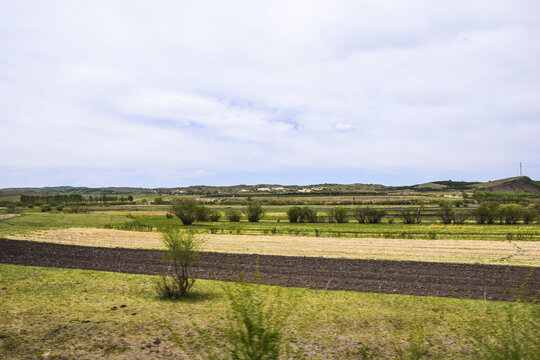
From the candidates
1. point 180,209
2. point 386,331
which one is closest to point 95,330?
point 386,331

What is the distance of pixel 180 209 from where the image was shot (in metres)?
56.7

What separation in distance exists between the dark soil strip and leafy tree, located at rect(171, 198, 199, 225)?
31769mm

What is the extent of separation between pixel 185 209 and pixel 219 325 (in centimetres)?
4898

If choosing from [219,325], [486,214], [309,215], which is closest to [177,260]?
[219,325]

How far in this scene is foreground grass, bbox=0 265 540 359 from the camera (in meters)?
7.68

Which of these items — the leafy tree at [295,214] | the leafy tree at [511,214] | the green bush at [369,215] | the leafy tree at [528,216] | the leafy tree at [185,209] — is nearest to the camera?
the leafy tree at [185,209]

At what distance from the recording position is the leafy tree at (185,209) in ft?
186

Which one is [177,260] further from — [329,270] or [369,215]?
[369,215]

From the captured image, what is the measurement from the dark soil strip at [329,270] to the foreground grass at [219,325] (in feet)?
7.13

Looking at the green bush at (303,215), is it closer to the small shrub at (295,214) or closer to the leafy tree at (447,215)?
the small shrub at (295,214)

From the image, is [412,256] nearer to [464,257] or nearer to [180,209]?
[464,257]

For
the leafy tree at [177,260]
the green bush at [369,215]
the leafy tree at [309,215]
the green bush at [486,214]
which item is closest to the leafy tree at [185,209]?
the leafy tree at [309,215]

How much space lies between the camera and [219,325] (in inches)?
364

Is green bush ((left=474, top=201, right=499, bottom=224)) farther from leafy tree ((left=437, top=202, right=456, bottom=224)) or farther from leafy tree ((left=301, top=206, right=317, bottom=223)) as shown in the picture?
leafy tree ((left=301, top=206, right=317, bottom=223))
